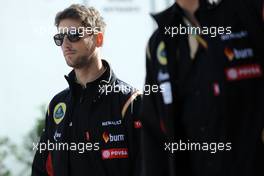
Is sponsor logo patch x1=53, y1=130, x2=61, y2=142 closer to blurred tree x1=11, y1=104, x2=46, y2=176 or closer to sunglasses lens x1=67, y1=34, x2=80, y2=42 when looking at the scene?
sunglasses lens x1=67, y1=34, x2=80, y2=42

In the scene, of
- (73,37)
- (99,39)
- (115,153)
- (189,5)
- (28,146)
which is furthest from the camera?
(28,146)

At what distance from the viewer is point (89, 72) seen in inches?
250

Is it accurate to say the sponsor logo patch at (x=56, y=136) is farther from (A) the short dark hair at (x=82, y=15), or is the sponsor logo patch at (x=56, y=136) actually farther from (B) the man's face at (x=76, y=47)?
(A) the short dark hair at (x=82, y=15)

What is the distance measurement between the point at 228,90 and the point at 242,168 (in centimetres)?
39

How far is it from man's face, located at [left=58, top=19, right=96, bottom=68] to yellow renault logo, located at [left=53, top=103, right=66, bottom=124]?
391 mm

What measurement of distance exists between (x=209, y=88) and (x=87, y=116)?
265 centimetres

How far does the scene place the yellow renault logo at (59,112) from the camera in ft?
20.9

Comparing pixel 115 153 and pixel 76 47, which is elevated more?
pixel 76 47

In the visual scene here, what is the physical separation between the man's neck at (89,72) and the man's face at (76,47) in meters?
0.05

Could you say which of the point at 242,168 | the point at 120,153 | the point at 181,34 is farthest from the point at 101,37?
the point at 242,168

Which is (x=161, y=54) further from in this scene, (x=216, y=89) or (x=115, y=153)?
(x=115, y=153)

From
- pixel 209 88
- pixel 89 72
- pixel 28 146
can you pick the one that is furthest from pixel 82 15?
pixel 28 146

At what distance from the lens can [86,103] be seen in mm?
6230

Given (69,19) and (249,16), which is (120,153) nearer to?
(69,19)
